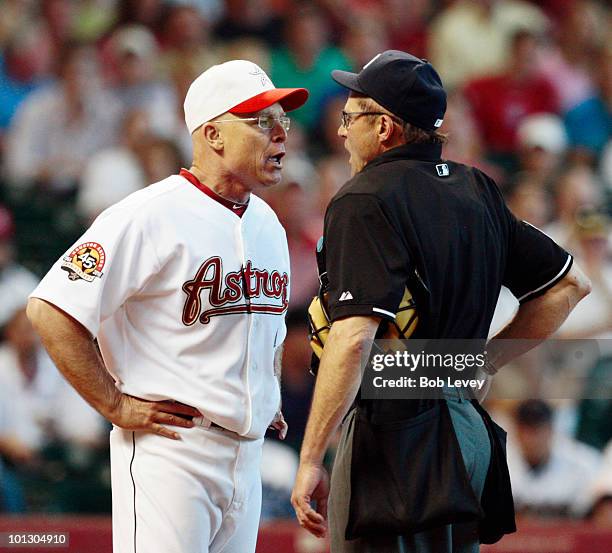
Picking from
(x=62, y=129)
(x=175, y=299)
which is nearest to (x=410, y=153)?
(x=175, y=299)

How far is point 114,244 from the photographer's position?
3051 millimetres

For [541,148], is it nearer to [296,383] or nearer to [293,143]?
[293,143]

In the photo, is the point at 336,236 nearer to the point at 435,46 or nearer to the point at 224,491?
the point at 224,491

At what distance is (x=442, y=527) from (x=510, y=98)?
5642 mm

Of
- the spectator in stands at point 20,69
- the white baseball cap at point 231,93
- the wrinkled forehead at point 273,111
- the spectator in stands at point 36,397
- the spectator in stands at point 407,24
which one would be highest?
the spectator in stands at point 407,24

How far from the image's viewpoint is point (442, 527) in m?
2.95

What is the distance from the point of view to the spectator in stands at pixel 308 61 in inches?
306

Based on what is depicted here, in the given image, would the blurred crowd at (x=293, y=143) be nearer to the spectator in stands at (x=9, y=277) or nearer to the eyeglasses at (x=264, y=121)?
the spectator in stands at (x=9, y=277)

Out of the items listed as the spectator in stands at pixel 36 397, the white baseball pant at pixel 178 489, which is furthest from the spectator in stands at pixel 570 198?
the white baseball pant at pixel 178 489

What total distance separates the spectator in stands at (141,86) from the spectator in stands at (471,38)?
6.71 feet

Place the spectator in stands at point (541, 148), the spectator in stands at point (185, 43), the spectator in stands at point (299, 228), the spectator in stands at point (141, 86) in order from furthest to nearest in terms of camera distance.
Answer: the spectator in stands at point (185, 43)
the spectator in stands at point (541, 148)
the spectator in stands at point (141, 86)
the spectator in stands at point (299, 228)

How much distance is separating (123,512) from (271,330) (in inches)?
27.1

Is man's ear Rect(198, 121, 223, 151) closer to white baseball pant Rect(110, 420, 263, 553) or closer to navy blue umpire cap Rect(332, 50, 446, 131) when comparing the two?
navy blue umpire cap Rect(332, 50, 446, 131)

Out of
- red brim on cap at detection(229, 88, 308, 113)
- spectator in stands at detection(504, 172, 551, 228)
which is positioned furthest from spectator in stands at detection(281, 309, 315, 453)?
red brim on cap at detection(229, 88, 308, 113)
